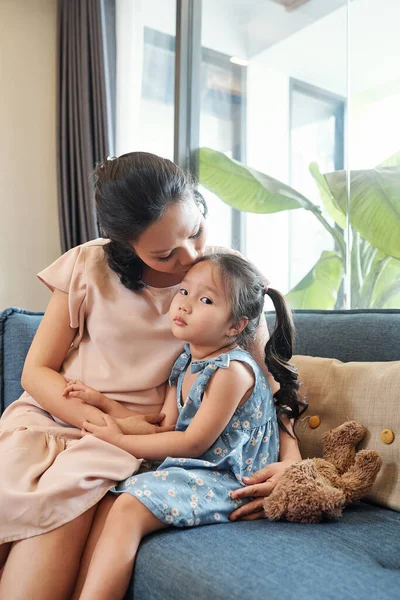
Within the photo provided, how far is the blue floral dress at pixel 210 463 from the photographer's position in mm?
1196

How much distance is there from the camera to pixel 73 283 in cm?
155

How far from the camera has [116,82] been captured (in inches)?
131

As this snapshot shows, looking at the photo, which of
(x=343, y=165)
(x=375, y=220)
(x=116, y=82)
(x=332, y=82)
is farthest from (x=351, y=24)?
(x=116, y=82)

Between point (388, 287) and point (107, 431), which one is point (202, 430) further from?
point (388, 287)

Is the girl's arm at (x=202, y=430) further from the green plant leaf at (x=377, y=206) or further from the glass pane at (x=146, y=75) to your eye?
the glass pane at (x=146, y=75)

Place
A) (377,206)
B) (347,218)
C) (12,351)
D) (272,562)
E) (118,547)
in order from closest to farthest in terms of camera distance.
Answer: (272,562), (118,547), (12,351), (377,206), (347,218)

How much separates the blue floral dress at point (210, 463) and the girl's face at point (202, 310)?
59mm

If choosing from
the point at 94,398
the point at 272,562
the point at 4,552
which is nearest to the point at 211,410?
the point at 94,398

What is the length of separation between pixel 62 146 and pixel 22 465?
2.53 metres

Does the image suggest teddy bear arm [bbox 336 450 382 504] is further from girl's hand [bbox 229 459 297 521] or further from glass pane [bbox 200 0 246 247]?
glass pane [bbox 200 0 246 247]

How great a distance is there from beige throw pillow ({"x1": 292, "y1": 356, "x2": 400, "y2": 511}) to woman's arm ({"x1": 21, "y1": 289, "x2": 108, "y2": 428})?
0.53 metres

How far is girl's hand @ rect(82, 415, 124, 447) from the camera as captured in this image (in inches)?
53.7

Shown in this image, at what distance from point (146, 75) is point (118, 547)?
275cm

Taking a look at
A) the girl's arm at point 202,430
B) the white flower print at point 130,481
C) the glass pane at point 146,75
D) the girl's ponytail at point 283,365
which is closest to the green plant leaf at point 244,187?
the glass pane at point 146,75
